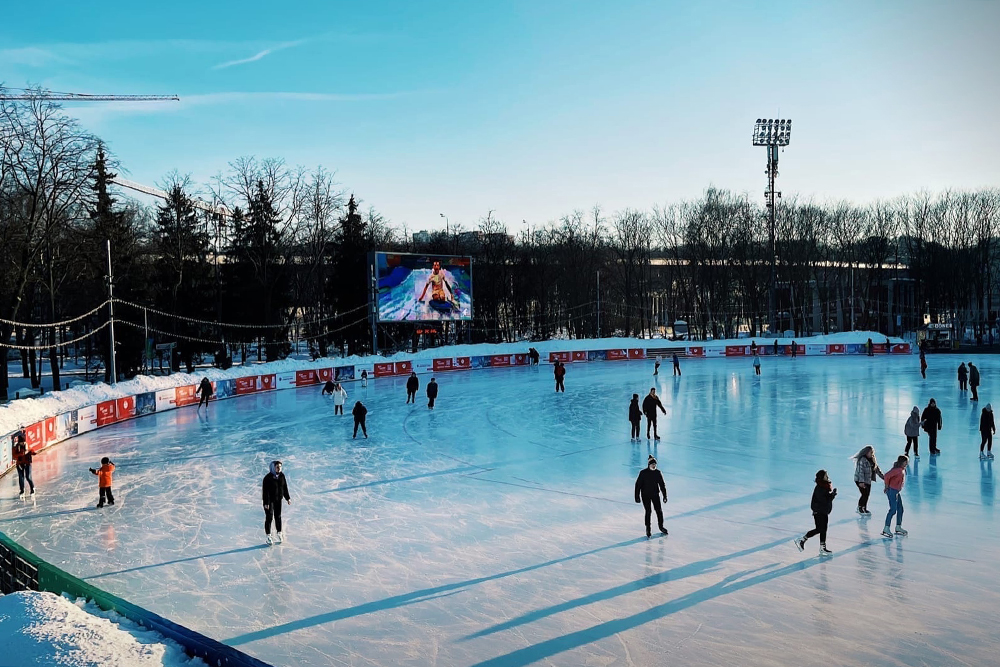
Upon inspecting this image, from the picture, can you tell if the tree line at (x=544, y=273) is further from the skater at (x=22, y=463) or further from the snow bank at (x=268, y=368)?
the skater at (x=22, y=463)

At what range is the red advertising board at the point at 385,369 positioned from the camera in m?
42.8

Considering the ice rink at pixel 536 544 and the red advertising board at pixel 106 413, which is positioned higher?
the red advertising board at pixel 106 413

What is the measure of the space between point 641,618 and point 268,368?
33.2m

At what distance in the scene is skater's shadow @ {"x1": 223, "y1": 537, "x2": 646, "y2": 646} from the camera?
25.6 feet

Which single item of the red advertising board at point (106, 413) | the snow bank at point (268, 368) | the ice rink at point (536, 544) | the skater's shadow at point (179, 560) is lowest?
the skater's shadow at point (179, 560)

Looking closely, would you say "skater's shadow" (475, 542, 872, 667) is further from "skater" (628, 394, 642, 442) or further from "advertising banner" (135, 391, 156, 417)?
"advertising banner" (135, 391, 156, 417)

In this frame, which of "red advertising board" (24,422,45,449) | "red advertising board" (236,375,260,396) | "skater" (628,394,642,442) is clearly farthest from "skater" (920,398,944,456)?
"red advertising board" (236,375,260,396)

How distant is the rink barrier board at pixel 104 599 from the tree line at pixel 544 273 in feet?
138

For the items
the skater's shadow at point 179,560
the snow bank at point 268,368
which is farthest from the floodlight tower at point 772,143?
the skater's shadow at point 179,560

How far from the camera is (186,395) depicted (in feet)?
100

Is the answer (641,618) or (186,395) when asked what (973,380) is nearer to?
(641,618)

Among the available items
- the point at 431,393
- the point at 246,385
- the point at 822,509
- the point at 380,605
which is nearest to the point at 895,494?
the point at 822,509

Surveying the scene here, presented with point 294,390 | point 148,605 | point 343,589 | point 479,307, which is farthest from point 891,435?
point 479,307

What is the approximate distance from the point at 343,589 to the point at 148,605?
2365 millimetres
